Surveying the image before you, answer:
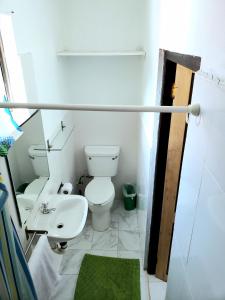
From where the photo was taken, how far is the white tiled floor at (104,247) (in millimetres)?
2090

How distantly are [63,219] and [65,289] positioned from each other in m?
0.75

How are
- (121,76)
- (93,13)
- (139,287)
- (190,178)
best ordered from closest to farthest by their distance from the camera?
(190,178)
(139,287)
(93,13)
(121,76)

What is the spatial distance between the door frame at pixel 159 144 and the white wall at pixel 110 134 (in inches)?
45.0

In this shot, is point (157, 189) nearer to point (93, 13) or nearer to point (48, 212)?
point (48, 212)

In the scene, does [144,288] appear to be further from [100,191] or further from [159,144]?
[159,144]

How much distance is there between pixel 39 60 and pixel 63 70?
73 cm

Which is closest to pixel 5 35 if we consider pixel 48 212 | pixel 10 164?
pixel 10 164

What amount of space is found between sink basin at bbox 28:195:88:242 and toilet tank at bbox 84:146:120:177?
3.11 feet

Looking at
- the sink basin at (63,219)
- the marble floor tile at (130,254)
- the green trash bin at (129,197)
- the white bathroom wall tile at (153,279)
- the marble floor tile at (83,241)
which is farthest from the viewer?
the green trash bin at (129,197)

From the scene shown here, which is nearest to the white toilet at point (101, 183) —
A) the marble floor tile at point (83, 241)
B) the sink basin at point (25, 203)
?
the marble floor tile at point (83, 241)

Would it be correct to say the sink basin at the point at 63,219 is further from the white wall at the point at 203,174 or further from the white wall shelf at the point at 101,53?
the white wall shelf at the point at 101,53

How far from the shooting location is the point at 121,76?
2617mm

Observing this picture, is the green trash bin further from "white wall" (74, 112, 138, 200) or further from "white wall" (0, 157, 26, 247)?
"white wall" (0, 157, 26, 247)

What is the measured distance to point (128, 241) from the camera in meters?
2.56
